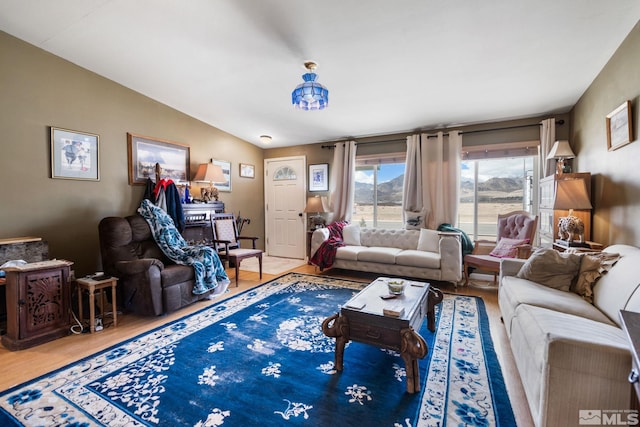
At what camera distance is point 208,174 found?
434 centimetres

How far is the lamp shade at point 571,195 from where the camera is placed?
2.66 metres

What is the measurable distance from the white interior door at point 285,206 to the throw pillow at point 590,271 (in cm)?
421

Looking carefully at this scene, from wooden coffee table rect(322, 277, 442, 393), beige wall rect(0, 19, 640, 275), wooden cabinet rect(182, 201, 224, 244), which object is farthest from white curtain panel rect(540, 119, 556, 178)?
wooden cabinet rect(182, 201, 224, 244)

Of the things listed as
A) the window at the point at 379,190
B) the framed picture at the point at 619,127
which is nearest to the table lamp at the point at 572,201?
the framed picture at the point at 619,127

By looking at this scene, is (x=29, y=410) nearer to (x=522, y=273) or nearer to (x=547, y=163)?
(x=522, y=273)

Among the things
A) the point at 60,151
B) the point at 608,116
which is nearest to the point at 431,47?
the point at 608,116

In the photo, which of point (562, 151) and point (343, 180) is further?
point (343, 180)

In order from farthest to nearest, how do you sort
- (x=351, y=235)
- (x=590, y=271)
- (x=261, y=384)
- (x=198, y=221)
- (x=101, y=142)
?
(x=351, y=235) → (x=198, y=221) → (x=101, y=142) → (x=590, y=271) → (x=261, y=384)

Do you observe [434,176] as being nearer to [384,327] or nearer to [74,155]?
[384,327]

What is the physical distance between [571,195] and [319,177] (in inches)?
148

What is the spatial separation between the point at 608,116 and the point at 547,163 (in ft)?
4.12

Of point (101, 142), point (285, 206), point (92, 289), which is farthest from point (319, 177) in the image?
point (92, 289)

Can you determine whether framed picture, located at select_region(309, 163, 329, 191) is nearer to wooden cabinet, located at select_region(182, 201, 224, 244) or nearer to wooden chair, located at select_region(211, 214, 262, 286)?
wooden chair, located at select_region(211, 214, 262, 286)

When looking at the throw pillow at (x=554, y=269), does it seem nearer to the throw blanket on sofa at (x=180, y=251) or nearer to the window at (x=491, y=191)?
the window at (x=491, y=191)
